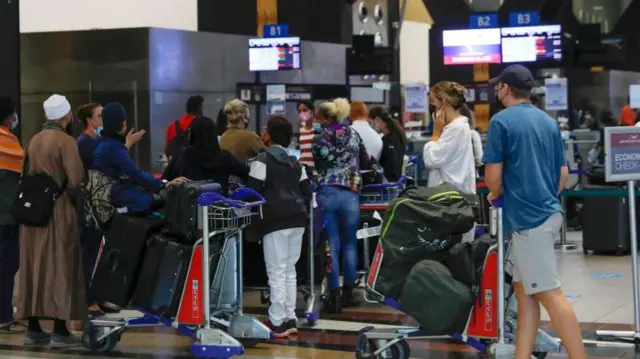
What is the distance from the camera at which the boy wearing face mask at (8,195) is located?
28.3 feet

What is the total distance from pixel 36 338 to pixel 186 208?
6.11 ft

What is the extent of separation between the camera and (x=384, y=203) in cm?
983

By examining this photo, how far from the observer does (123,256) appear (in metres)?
7.44

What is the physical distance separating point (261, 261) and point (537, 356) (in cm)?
295

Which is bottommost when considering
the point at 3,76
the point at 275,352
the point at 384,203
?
the point at 275,352

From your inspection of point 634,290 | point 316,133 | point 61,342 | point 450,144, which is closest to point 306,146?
point 316,133

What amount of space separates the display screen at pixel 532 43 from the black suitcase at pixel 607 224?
638 centimetres

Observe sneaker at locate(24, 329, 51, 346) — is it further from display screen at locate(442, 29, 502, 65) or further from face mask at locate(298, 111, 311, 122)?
display screen at locate(442, 29, 502, 65)

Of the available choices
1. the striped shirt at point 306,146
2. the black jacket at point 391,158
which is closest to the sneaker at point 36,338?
the striped shirt at point 306,146

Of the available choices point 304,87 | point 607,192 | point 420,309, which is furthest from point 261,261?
point 304,87

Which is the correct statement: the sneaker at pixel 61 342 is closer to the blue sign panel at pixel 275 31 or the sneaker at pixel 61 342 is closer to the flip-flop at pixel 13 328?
the flip-flop at pixel 13 328

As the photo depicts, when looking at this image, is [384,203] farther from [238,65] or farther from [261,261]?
[238,65]

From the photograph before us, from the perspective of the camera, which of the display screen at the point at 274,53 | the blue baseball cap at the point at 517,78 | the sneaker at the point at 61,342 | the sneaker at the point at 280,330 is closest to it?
the blue baseball cap at the point at 517,78

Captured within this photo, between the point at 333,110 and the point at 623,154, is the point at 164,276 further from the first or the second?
the point at 623,154
